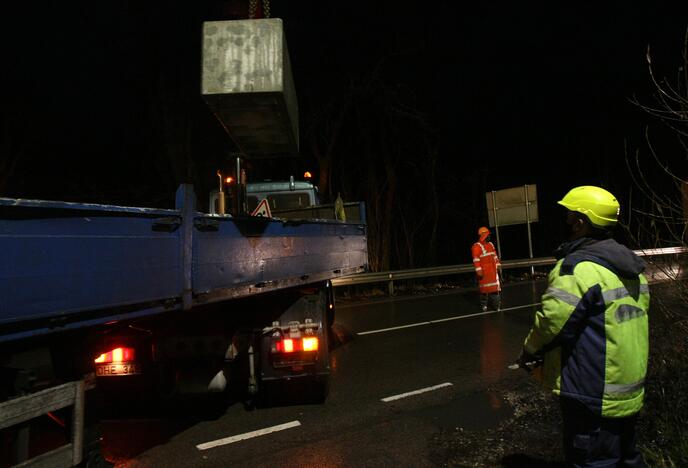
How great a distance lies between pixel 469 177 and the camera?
27.5 metres

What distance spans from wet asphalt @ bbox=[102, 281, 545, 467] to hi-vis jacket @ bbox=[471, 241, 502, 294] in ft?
8.14

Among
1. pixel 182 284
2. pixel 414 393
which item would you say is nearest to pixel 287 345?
pixel 414 393

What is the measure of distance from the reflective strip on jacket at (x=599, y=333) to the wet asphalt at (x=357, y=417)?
1.78 metres

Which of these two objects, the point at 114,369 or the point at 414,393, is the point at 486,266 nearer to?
the point at 414,393

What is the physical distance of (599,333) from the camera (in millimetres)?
2266

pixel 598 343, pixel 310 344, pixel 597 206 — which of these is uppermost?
pixel 597 206

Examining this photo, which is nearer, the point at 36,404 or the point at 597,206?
the point at 36,404

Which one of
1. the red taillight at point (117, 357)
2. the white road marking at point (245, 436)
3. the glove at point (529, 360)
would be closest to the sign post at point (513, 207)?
the white road marking at point (245, 436)

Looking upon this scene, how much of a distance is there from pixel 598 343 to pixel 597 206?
25.9 inches

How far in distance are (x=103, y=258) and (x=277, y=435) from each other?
2.49 metres

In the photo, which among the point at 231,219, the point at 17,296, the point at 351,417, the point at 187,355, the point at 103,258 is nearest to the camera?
the point at 17,296

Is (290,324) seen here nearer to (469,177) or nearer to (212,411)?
(212,411)

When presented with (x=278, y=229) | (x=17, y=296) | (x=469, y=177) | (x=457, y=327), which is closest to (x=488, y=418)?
(x=278, y=229)

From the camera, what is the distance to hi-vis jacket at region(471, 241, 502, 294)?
10180 mm
